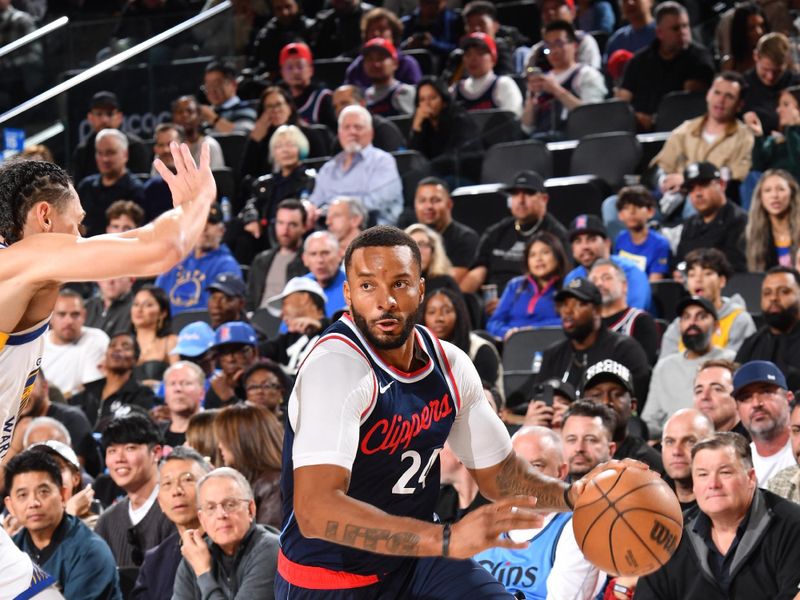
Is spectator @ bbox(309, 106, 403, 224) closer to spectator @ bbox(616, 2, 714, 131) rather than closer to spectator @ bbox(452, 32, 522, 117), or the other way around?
spectator @ bbox(452, 32, 522, 117)

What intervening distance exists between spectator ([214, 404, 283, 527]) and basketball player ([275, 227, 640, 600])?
122 inches

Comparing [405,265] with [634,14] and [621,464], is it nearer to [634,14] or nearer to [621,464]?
[621,464]

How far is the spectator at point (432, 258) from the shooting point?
33.7ft

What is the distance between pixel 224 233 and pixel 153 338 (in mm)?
2179

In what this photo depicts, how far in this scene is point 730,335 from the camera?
9.34 meters

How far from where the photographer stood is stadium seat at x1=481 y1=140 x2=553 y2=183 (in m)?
12.5

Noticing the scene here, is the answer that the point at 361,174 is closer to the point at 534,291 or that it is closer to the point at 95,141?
the point at 534,291

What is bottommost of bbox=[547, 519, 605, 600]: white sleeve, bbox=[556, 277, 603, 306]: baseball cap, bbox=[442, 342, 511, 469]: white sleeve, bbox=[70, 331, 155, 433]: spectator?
bbox=[547, 519, 605, 600]: white sleeve

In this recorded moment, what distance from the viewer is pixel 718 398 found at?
810 cm

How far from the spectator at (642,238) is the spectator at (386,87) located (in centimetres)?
397

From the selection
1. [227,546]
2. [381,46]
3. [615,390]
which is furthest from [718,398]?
[381,46]

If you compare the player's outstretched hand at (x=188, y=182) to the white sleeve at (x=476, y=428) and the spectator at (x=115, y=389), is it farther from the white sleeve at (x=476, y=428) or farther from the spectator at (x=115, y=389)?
the spectator at (x=115, y=389)

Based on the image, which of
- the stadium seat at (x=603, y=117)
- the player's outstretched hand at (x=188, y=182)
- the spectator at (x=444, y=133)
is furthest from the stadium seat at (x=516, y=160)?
the player's outstretched hand at (x=188, y=182)

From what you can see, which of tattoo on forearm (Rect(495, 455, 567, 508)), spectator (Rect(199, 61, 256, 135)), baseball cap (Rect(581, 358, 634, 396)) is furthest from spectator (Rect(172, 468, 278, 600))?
spectator (Rect(199, 61, 256, 135))
